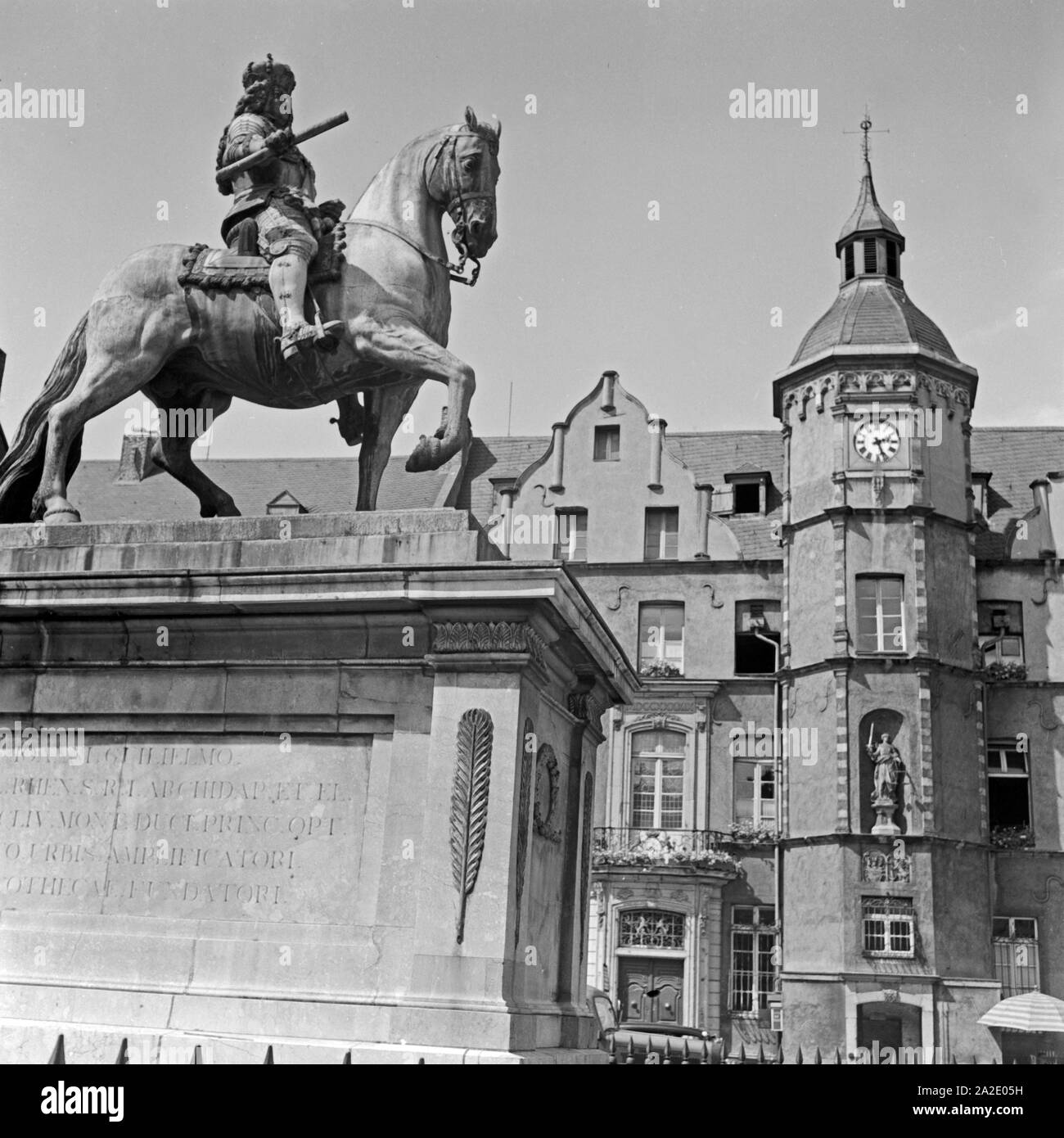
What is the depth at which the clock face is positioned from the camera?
35562 mm

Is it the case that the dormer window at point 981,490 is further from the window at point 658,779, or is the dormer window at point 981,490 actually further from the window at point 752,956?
the window at point 752,956

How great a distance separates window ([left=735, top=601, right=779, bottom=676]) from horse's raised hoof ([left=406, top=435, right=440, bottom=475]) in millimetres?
27715

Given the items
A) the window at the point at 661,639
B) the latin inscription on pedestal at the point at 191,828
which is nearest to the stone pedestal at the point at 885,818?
the window at the point at 661,639

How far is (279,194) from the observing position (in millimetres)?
10602

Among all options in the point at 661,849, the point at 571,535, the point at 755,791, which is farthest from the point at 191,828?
the point at 571,535

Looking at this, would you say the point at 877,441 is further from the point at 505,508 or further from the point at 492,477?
the point at 492,477

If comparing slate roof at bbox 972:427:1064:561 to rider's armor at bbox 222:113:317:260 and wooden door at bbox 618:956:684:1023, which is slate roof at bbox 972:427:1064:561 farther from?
rider's armor at bbox 222:113:317:260

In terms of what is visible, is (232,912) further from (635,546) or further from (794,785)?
(635,546)

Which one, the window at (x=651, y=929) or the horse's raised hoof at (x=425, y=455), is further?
the window at (x=651, y=929)

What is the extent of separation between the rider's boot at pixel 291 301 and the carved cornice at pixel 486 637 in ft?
A: 7.66

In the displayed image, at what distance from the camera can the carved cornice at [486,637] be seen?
903 cm

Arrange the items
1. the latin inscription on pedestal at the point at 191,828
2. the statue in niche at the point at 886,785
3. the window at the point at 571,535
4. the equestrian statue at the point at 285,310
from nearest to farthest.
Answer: the latin inscription on pedestal at the point at 191,828
the equestrian statue at the point at 285,310
the statue in niche at the point at 886,785
the window at the point at 571,535

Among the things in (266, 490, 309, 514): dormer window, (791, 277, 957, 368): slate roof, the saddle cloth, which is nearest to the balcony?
(791, 277, 957, 368): slate roof

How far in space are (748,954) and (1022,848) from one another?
23.6ft
